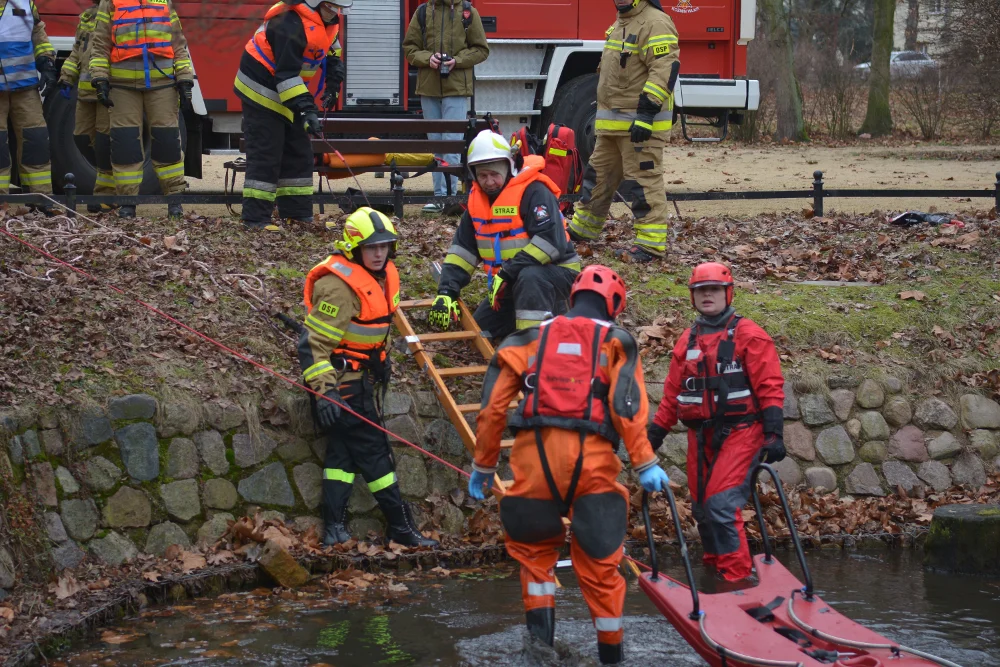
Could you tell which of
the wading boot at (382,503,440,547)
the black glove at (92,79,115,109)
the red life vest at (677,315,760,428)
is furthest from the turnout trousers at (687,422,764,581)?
the black glove at (92,79,115,109)

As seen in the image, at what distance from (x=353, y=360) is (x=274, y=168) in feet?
10.4

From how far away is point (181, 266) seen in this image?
907 centimetres

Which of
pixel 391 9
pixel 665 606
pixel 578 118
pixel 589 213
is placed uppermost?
pixel 391 9

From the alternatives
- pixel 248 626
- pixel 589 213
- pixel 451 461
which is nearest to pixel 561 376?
pixel 248 626

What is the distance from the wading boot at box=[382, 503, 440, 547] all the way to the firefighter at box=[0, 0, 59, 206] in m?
4.55

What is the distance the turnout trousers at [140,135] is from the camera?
35.6 feet

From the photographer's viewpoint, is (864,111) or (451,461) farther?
(864,111)

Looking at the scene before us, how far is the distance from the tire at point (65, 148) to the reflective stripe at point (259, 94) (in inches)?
93.7

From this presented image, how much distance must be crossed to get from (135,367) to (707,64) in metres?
9.52

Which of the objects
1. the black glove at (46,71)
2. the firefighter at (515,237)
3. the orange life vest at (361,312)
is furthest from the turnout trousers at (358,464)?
the black glove at (46,71)

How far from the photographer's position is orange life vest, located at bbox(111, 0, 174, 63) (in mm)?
10617

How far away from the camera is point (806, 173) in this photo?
20.3 m

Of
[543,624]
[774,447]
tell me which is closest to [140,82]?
[774,447]

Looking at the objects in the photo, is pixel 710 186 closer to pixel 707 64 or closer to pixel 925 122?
pixel 707 64
